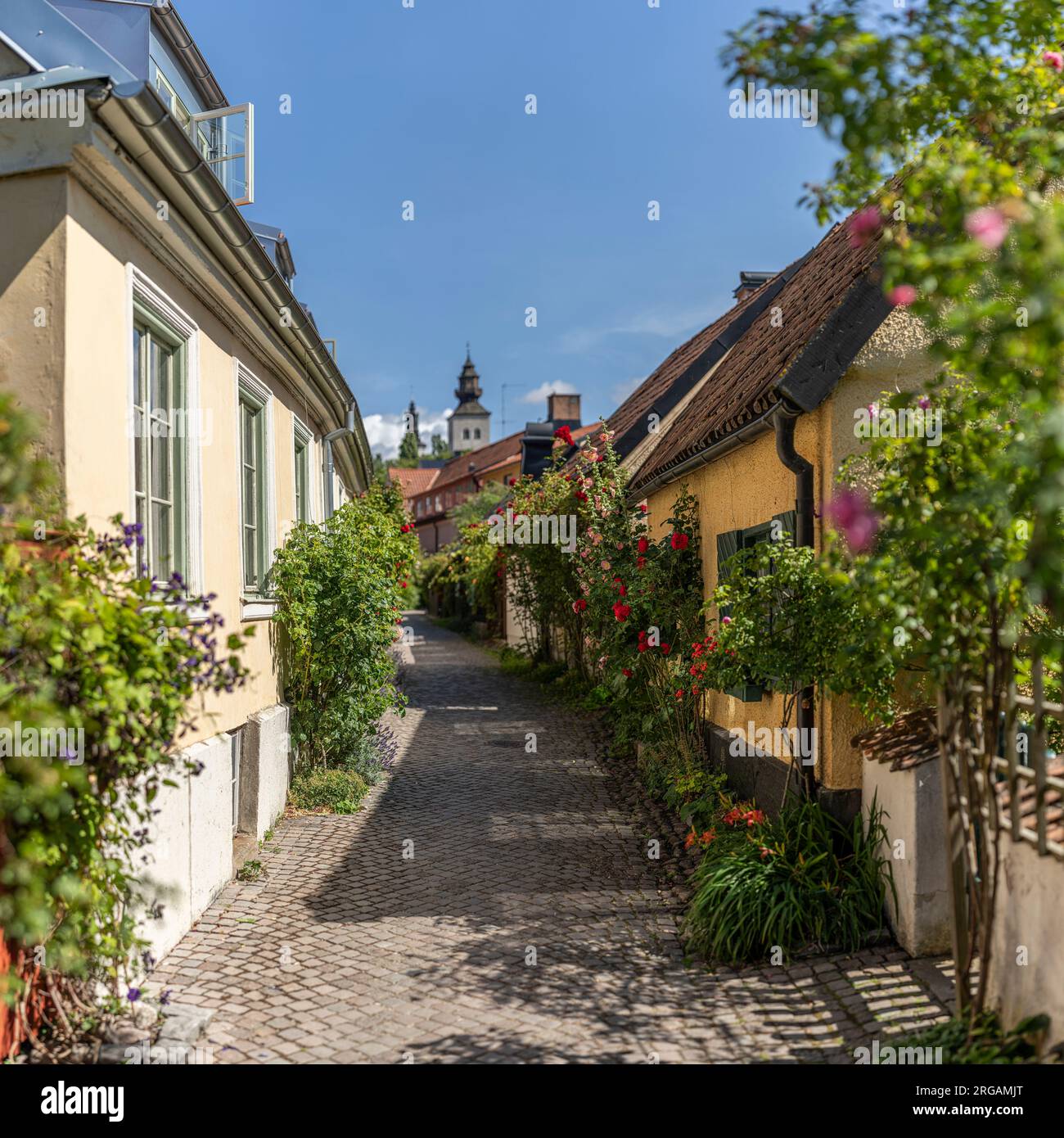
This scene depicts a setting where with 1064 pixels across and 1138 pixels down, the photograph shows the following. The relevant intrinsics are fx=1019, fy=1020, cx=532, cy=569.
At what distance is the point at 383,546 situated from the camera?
9.30 metres

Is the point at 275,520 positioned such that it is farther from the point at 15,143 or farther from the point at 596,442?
the point at 596,442

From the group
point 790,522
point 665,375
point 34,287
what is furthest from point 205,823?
point 665,375

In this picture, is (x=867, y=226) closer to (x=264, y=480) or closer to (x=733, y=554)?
(x=733, y=554)

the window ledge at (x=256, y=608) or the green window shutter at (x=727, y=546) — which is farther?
the green window shutter at (x=727, y=546)

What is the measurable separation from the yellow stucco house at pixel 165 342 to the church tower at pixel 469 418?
9537cm

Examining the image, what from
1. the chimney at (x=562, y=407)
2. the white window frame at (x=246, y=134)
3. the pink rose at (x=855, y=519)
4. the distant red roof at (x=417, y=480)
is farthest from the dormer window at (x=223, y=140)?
the distant red roof at (x=417, y=480)

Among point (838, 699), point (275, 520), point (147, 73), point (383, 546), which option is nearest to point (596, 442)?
point (383, 546)

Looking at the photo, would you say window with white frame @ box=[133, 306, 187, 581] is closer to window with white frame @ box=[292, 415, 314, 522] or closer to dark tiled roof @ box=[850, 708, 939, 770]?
dark tiled roof @ box=[850, 708, 939, 770]

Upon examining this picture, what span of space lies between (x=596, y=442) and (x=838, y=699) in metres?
7.01

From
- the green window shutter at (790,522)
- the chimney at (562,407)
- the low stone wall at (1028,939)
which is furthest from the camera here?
the chimney at (562,407)

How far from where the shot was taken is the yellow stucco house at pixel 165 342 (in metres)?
4.15

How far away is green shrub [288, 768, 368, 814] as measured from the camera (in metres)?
8.28

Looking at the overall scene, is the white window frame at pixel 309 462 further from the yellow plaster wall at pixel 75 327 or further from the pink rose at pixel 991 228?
the pink rose at pixel 991 228

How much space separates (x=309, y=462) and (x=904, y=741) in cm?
686
